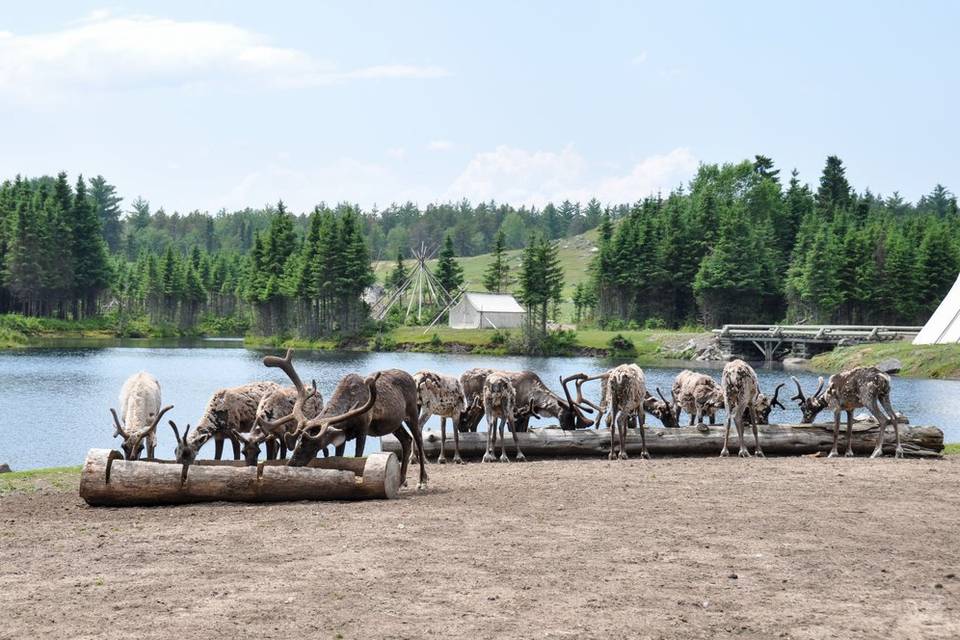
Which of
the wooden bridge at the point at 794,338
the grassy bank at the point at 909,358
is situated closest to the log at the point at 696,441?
the grassy bank at the point at 909,358

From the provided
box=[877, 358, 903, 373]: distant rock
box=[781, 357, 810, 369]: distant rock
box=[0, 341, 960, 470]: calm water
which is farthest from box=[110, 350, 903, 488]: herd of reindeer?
box=[781, 357, 810, 369]: distant rock

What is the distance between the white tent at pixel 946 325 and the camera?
75.5 metres

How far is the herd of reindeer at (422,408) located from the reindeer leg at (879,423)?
3 centimetres

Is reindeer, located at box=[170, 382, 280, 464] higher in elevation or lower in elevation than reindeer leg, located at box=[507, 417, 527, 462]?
higher

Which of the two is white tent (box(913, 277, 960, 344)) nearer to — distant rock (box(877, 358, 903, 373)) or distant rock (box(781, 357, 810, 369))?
distant rock (box(877, 358, 903, 373))

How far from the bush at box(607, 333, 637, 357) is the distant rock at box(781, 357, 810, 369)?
44.2ft

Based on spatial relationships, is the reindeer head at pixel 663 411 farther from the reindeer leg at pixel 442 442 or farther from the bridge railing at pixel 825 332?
the bridge railing at pixel 825 332

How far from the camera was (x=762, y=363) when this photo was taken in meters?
93.0

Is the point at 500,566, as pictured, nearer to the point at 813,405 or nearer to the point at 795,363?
the point at 813,405

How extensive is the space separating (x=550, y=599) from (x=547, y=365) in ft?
236

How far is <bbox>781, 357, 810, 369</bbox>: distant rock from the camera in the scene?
86.8 m

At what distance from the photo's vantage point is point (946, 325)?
76750mm

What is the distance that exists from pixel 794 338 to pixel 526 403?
7476 cm

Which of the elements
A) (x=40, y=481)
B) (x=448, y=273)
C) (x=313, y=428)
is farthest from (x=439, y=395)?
(x=448, y=273)
